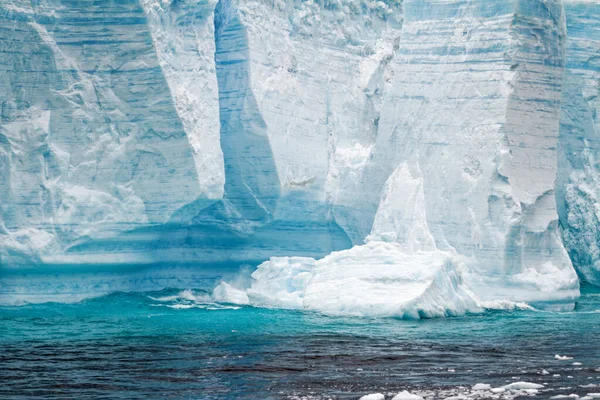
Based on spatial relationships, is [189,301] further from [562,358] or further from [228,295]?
[562,358]

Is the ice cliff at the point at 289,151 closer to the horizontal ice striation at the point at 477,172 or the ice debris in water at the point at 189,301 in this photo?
the horizontal ice striation at the point at 477,172

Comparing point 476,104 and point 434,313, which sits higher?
point 476,104

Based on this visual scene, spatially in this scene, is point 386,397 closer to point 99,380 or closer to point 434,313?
point 99,380

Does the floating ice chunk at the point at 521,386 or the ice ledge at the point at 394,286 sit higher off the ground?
the ice ledge at the point at 394,286

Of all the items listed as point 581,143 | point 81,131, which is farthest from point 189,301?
point 581,143

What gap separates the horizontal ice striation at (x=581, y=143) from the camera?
99.5 feet

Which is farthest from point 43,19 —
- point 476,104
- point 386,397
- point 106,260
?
point 386,397

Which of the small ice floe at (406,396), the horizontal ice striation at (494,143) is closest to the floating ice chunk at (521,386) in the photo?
the small ice floe at (406,396)

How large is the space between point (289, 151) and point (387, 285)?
4436 millimetres

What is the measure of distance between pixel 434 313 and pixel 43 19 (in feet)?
28.5

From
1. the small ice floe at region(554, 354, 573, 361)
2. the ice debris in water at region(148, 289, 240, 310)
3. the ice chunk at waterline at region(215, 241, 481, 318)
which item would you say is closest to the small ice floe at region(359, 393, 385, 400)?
the small ice floe at region(554, 354, 573, 361)

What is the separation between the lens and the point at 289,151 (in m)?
27.6

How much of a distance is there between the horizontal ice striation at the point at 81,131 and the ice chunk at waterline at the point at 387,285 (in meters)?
3.03

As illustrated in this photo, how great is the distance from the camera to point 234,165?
90.5ft
